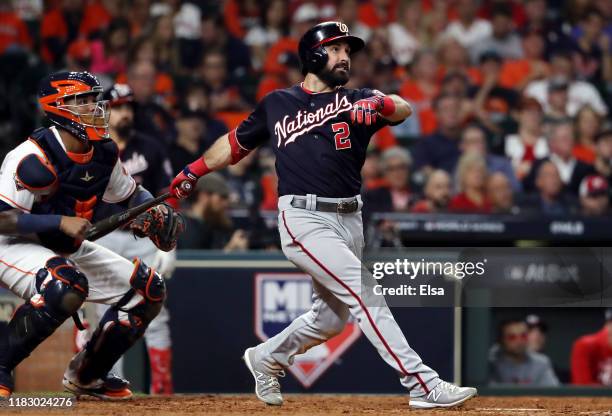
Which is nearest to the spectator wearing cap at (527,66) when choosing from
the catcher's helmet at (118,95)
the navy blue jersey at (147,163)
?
the navy blue jersey at (147,163)

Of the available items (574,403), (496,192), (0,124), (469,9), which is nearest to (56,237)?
(574,403)

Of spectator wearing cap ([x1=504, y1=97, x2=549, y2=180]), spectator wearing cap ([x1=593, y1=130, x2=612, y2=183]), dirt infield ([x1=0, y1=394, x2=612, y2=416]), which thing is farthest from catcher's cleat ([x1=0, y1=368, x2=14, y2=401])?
spectator wearing cap ([x1=593, y1=130, x2=612, y2=183])

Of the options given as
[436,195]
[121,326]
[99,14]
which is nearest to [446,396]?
[121,326]

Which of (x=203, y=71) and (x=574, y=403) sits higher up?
→ (x=203, y=71)

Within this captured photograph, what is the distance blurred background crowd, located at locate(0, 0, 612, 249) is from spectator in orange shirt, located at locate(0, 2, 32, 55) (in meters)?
0.01

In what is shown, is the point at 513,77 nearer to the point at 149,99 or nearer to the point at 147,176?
the point at 149,99

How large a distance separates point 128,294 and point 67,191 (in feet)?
2.33

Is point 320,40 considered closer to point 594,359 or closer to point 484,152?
point 594,359

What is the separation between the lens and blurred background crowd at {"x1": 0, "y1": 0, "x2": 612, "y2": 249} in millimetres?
10727

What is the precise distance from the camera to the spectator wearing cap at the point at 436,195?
10232mm

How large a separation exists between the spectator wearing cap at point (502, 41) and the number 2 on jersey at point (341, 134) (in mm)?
7404

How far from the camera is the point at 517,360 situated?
936 centimetres

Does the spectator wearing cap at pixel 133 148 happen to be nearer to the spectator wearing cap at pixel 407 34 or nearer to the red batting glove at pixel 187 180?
the red batting glove at pixel 187 180

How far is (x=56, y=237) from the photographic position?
650 centimetres
